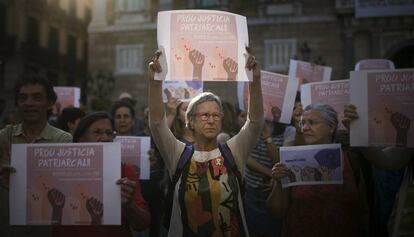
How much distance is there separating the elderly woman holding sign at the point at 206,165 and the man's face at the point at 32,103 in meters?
0.83

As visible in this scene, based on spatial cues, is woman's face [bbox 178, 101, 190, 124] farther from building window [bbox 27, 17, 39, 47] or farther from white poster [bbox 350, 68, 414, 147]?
building window [bbox 27, 17, 39, 47]

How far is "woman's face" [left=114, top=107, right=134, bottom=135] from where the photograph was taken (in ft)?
16.3

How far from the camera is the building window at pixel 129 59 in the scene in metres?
20.6

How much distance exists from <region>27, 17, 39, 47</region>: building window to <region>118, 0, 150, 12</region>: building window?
8.94 metres

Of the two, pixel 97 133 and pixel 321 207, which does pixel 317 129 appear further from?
pixel 97 133

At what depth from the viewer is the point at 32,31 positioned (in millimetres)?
27984

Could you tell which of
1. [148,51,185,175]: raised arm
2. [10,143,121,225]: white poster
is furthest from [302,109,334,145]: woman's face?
[10,143,121,225]: white poster

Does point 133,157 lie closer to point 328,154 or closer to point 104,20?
point 328,154

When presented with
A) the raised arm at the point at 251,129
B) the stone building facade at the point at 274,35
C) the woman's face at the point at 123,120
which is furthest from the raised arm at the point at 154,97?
the stone building facade at the point at 274,35

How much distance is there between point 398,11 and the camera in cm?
1584

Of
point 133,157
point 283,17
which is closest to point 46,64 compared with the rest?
point 283,17

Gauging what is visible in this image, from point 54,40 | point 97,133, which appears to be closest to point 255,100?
point 97,133

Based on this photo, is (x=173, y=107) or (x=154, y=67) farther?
(x=173, y=107)

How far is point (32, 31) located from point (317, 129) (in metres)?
27.5
